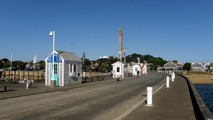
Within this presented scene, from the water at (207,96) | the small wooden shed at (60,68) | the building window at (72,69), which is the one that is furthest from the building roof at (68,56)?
the water at (207,96)

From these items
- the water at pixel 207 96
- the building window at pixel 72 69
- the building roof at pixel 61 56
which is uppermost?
the building roof at pixel 61 56

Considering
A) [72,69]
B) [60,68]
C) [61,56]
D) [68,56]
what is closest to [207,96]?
[72,69]

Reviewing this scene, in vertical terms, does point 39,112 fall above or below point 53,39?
below

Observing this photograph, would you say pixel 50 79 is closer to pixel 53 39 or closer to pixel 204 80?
pixel 53 39

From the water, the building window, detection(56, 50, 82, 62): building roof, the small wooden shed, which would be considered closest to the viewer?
the water

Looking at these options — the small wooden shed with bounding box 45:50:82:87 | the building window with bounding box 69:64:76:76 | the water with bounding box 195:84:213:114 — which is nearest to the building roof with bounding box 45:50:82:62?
the small wooden shed with bounding box 45:50:82:87

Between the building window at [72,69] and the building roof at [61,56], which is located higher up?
the building roof at [61,56]

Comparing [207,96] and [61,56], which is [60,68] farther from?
[207,96]

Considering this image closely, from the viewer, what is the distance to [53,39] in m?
33.5

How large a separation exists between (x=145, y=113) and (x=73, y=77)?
23.6 metres

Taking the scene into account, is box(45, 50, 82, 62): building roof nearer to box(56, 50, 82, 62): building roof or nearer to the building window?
box(56, 50, 82, 62): building roof

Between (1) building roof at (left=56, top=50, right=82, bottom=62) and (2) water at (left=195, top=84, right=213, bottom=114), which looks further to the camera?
(1) building roof at (left=56, top=50, right=82, bottom=62)

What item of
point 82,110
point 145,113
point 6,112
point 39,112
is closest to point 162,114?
point 145,113

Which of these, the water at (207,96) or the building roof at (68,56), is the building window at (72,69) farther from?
the water at (207,96)
